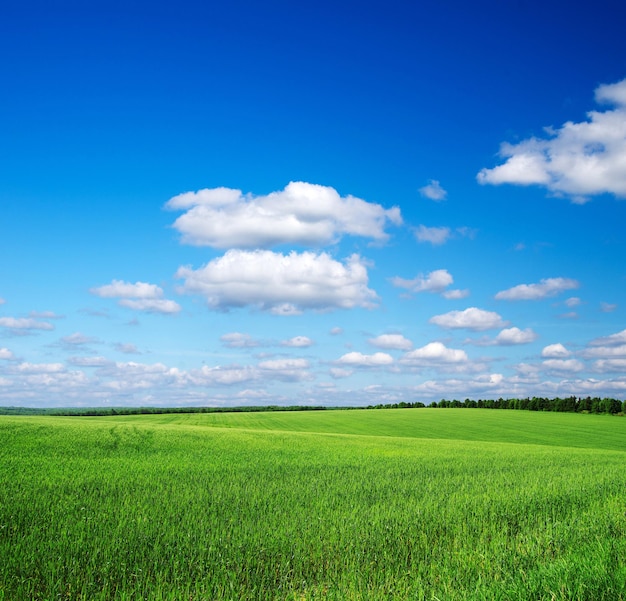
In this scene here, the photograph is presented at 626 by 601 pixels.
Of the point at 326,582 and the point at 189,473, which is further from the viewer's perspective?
the point at 189,473

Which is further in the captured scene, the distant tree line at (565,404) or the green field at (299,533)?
the distant tree line at (565,404)

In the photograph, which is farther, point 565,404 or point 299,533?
point 565,404

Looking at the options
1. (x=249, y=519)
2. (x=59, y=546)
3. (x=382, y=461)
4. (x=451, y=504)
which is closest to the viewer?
(x=59, y=546)

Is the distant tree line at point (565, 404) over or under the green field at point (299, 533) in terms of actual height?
under

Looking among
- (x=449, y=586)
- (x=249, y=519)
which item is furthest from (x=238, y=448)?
(x=449, y=586)

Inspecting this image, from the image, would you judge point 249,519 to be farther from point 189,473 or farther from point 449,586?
point 189,473

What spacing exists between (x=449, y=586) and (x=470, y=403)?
153 meters

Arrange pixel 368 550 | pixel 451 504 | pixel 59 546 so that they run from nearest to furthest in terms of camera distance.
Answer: pixel 59 546 < pixel 368 550 < pixel 451 504

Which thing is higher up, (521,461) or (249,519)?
(249,519)

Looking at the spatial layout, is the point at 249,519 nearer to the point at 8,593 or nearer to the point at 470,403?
the point at 8,593

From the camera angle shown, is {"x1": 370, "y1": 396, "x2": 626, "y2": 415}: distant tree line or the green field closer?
the green field

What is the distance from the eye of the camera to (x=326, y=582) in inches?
265

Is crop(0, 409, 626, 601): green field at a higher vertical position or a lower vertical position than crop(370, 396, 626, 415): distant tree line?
higher

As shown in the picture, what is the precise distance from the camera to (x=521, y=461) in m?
22.5
